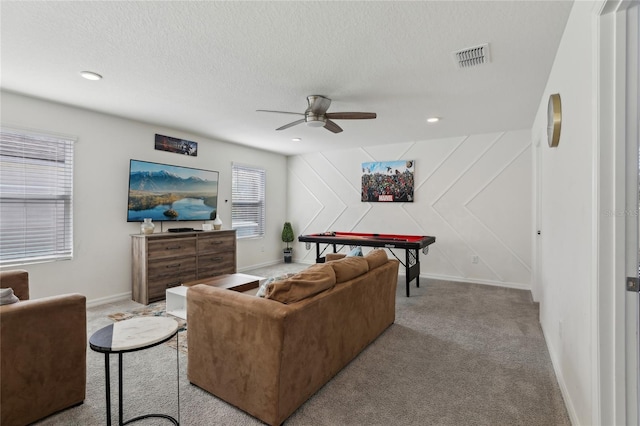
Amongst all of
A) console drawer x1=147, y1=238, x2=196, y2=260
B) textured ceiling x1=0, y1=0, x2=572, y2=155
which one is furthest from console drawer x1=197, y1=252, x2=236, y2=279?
textured ceiling x1=0, y1=0, x2=572, y2=155

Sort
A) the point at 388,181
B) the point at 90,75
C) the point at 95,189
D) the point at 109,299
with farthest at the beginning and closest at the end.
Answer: the point at 388,181
the point at 109,299
the point at 95,189
the point at 90,75

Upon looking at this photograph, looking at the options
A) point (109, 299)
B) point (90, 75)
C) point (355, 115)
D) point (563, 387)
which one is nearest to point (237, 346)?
point (563, 387)

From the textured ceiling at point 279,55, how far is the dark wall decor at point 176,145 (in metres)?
0.68

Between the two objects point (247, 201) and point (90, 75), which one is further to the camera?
point (247, 201)

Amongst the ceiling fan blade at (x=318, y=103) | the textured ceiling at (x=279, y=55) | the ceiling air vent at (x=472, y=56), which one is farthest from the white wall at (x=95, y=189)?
the ceiling air vent at (x=472, y=56)

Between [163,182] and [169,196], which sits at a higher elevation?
[163,182]

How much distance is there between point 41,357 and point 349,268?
1.93 metres

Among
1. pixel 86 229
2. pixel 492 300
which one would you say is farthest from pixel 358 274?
pixel 86 229

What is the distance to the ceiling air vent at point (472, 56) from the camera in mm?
2342

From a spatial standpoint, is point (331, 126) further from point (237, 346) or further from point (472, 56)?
point (237, 346)

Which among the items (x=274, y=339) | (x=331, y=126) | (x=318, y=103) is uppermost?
(x=318, y=103)

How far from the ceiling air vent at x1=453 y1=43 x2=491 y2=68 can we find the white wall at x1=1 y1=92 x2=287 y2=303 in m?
4.09

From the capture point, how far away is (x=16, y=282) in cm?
243

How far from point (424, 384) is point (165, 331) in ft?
5.62
